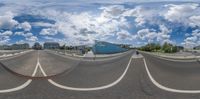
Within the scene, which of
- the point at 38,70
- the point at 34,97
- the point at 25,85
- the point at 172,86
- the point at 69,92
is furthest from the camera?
the point at 38,70

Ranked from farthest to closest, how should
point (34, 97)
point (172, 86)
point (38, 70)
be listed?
point (38, 70) → point (172, 86) → point (34, 97)

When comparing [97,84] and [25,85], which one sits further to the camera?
[97,84]

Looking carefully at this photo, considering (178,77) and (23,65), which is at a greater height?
(23,65)

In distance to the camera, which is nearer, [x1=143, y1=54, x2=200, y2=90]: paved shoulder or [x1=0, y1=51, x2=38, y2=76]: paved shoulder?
[x1=143, y1=54, x2=200, y2=90]: paved shoulder

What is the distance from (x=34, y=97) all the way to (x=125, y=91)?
115 inches

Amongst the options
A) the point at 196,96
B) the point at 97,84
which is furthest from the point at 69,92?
the point at 196,96

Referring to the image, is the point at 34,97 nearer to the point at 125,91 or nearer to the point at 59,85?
the point at 59,85

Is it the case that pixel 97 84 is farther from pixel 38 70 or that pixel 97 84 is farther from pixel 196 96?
pixel 196 96

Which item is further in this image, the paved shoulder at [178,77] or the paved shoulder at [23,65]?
the paved shoulder at [23,65]

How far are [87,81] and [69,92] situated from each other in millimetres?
2489

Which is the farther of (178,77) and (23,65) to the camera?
(23,65)

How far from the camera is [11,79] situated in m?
11.8

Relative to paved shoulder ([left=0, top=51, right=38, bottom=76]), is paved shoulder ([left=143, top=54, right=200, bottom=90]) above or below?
below

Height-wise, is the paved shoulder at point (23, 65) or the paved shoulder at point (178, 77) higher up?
the paved shoulder at point (23, 65)
